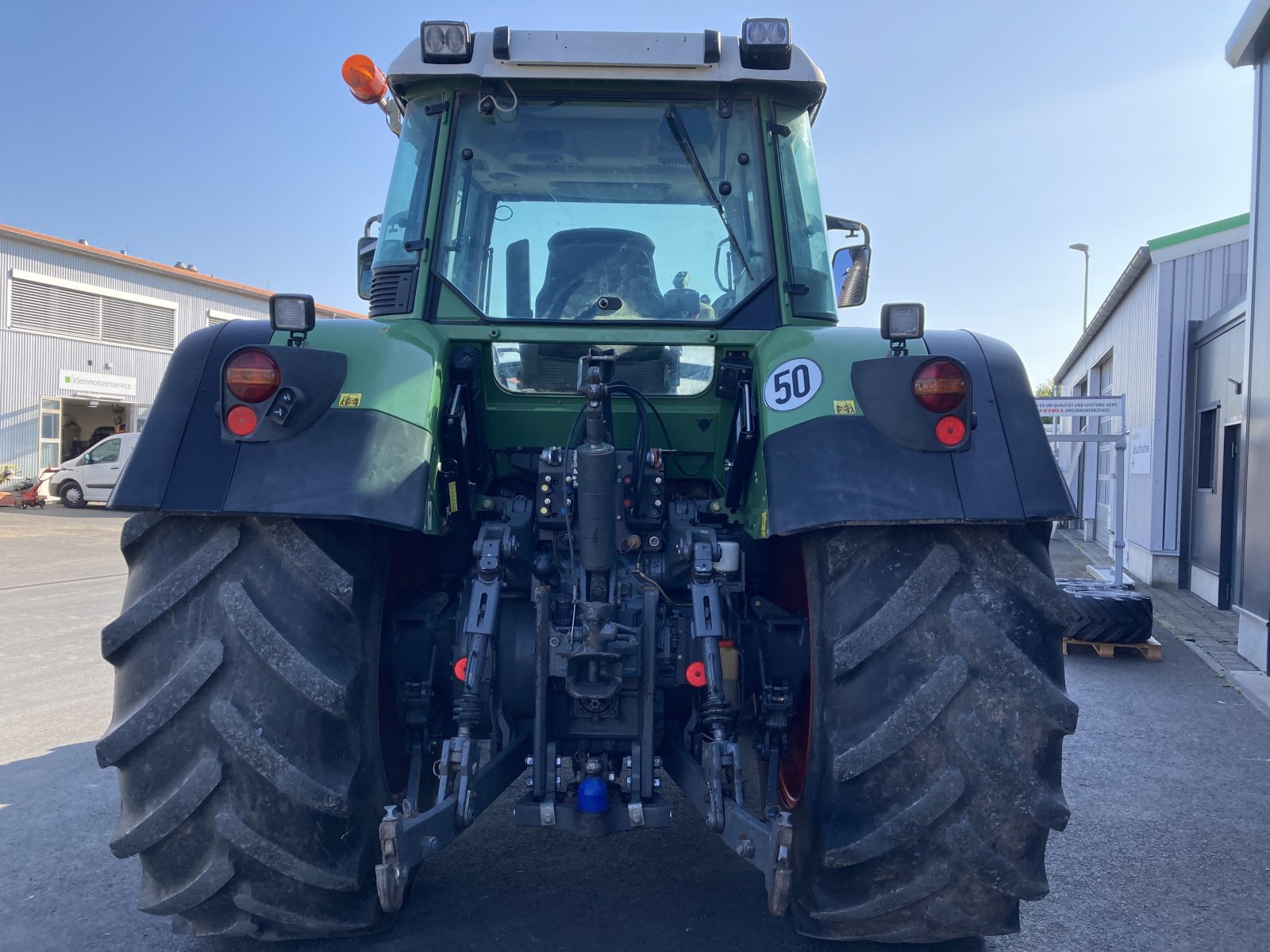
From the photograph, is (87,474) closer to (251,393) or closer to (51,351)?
(51,351)

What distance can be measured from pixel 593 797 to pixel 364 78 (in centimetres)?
278

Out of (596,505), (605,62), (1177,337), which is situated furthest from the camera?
(1177,337)

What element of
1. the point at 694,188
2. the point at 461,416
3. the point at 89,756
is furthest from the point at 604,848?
the point at 89,756

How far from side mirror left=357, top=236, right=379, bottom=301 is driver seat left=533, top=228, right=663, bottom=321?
3.23ft

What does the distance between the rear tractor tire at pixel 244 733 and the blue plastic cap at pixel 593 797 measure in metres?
0.54

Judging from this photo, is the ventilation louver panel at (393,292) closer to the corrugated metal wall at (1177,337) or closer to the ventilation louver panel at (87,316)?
the corrugated metal wall at (1177,337)

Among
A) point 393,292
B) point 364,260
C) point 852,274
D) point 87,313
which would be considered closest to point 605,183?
point 393,292

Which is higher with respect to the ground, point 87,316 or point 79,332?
point 87,316

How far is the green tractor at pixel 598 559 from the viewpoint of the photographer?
90.7 inches

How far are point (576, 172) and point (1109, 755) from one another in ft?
13.4

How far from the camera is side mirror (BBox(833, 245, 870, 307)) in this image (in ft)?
12.2

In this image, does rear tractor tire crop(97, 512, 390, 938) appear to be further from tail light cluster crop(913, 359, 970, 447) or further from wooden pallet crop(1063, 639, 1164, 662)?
wooden pallet crop(1063, 639, 1164, 662)

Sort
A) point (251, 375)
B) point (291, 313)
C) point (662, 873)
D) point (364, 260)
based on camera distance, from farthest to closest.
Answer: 1. point (364, 260)
2. point (662, 873)
3. point (291, 313)
4. point (251, 375)

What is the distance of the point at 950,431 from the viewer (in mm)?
2424
